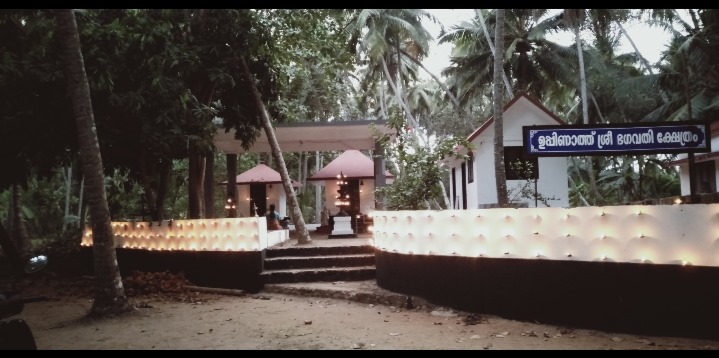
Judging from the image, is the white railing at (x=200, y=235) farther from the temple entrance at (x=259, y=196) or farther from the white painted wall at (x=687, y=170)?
the white painted wall at (x=687, y=170)

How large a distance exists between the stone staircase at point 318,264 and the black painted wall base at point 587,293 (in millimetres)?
2662

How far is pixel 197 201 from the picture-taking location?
45.4 ft

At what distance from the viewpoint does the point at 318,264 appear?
1110 cm

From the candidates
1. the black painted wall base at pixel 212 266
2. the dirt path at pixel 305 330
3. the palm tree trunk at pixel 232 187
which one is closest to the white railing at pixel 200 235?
the black painted wall base at pixel 212 266

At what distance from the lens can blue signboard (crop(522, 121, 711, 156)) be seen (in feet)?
19.6

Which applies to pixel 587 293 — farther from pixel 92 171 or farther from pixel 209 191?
pixel 209 191

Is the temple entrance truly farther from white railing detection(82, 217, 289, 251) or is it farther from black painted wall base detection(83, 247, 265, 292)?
black painted wall base detection(83, 247, 265, 292)

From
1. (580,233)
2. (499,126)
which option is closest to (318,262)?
(499,126)

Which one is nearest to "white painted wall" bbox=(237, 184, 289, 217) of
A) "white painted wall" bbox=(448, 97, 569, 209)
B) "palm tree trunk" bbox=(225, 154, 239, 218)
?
"palm tree trunk" bbox=(225, 154, 239, 218)

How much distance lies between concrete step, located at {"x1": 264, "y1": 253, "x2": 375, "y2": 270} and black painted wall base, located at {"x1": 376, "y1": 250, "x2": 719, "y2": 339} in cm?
310

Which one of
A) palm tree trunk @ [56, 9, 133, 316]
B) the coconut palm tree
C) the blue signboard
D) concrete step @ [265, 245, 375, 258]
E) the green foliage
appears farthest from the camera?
the coconut palm tree

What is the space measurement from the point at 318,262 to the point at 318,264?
43 millimetres

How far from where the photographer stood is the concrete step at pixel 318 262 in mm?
11039

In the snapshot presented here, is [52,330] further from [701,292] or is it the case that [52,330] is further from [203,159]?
[701,292]
